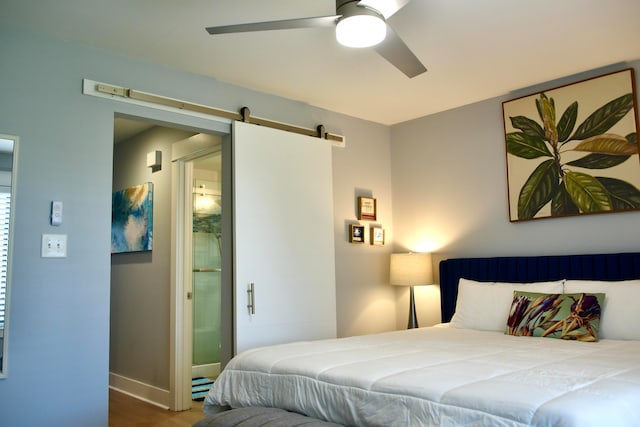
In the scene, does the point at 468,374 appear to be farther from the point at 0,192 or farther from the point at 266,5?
the point at 0,192

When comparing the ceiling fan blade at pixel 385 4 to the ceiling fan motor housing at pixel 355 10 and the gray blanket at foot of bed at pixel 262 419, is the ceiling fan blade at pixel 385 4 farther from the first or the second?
the gray blanket at foot of bed at pixel 262 419

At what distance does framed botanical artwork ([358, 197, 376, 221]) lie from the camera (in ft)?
15.4

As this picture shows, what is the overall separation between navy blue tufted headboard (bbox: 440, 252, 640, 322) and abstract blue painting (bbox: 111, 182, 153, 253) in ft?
8.60

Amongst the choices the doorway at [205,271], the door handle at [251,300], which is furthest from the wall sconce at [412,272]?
A: the doorway at [205,271]

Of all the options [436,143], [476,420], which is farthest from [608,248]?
[476,420]

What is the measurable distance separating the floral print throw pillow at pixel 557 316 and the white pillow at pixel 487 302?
0.51ft

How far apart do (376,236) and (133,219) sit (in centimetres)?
227

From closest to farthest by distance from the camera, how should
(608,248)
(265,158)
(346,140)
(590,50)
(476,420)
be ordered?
(476,420), (590,50), (608,248), (265,158), (346,140)

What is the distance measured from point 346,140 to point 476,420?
10.6ft

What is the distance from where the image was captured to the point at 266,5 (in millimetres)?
2717

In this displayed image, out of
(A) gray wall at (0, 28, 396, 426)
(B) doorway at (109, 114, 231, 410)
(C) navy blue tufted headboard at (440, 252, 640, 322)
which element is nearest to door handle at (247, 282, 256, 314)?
(B) doorway at (109, 114, 231, 410)

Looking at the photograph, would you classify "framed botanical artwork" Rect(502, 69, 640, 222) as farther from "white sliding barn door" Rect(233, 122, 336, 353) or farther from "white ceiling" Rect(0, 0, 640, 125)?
"white sliding barn door" Rect(233, 122, 336, 353)

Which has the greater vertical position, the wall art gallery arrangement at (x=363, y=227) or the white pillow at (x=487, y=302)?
the wall art gallery arrangement at (x=363, y=227)

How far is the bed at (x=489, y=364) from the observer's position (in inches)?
68.6
